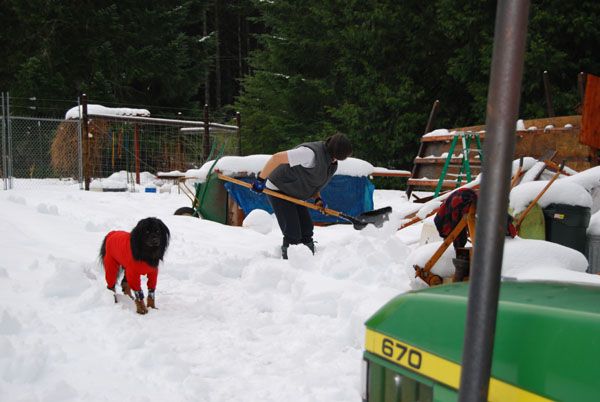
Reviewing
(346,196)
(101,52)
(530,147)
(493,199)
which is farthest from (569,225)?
(101,52)

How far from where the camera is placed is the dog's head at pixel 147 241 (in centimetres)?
361

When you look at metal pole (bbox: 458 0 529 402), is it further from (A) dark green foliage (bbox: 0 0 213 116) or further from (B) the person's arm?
(A) dark green foliage (bbox: 0 0 213 116)

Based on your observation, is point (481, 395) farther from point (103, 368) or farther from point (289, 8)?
point (289, 8)

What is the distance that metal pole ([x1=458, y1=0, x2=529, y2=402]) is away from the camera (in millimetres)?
755

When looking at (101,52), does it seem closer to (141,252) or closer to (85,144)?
(85,144)

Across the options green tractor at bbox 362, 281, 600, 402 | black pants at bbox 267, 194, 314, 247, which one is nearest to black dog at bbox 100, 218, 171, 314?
black pants at bbox 267, 194, 314, 247

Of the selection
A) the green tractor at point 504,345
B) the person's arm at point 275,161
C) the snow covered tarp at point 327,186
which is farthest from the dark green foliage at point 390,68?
the green tractor at point 504,345

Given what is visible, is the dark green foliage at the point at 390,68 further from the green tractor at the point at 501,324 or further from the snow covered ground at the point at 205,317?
the green tractor at the point at 501,324

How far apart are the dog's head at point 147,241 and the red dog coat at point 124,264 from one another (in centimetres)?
5

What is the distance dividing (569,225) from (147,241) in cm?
347

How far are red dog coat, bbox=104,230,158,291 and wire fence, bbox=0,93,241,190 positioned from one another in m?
9.21

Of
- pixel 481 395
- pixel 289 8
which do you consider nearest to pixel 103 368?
pixel 481 395

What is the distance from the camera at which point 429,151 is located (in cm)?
980

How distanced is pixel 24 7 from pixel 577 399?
25.7m
